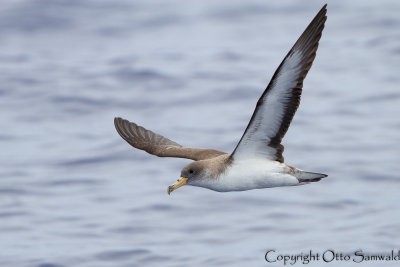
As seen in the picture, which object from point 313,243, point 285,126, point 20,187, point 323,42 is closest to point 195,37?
point 323,42

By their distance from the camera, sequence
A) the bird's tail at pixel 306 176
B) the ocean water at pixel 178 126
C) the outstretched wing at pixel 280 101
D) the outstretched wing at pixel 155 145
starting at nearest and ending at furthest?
the outstretched wing at pixel 280 101, the bird's tail at pixel 306 176, the outstretched wing at pixel 155 145, the ocean water at pixel 178 126

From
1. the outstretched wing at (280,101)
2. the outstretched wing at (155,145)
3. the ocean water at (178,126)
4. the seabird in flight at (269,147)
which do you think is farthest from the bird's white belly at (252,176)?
the ocean water at (178,126)

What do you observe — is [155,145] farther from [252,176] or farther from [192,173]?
[252,176]

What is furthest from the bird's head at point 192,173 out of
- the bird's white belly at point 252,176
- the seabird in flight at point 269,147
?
the bird's white belly at point 252,176

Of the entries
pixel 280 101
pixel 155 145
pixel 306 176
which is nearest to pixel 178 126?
pixel 155 145

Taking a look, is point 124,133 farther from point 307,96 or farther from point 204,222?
point 307,96

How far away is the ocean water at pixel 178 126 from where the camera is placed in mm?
17109

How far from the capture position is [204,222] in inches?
683

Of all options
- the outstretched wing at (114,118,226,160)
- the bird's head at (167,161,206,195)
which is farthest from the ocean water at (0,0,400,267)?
the bird's head at (167,161,206,195)

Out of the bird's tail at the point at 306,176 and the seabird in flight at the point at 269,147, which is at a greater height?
the seabird in flight at the point at 269,147

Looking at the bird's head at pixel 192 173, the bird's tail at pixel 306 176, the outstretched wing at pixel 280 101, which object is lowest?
the bird's tail at pixel 306 176

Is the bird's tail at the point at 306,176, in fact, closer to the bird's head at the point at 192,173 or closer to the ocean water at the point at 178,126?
the bird's head at the point at 192,173

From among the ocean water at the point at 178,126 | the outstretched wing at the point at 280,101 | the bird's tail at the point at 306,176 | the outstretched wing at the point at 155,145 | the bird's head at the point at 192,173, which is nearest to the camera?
the outstretched wing at the point at 280,101

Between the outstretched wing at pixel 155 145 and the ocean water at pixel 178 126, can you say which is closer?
the outstretched wing at pixel 155 145
